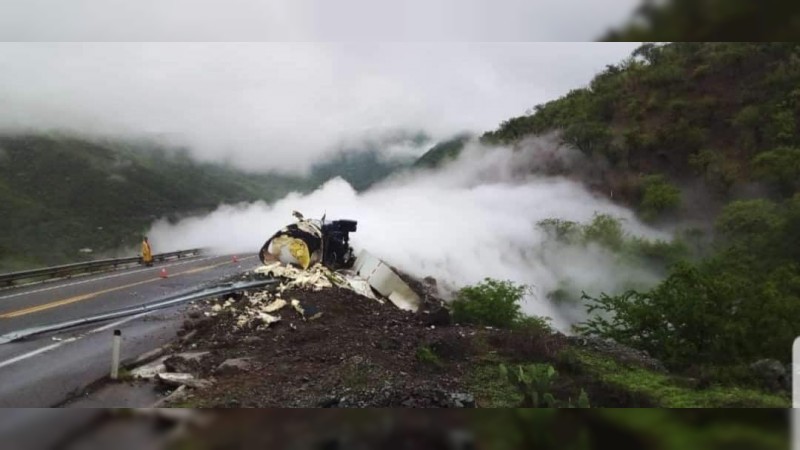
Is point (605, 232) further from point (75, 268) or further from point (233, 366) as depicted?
point (75, 268)

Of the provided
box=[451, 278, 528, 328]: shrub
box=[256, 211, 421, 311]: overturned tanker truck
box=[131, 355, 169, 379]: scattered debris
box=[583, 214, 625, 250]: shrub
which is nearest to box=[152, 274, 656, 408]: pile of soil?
box=[131, 355, 169, 379]: scattered debris

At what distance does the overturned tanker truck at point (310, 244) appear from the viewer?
10336 millimetres

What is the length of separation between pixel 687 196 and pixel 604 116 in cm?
419

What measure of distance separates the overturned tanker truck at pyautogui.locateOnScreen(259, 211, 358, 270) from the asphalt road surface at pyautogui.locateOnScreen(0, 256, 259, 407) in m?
1.81

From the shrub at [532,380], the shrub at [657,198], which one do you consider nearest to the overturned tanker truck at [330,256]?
the shrub at [532,380]

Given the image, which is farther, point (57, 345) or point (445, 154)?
point (445, 154)

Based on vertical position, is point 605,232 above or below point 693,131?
below

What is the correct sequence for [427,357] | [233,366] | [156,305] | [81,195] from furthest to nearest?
1. [81,195]
2. [156,305]
3. [427,357]
4. [233,366]

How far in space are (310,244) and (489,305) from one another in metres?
3.12

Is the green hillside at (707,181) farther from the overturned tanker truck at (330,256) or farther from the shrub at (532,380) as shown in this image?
the overturned tanker truck at (330,256)

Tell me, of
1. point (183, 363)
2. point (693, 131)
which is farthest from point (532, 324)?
point (693, 131)

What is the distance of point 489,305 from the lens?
31.2 feet

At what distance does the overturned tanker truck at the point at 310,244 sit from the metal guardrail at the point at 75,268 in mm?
5613

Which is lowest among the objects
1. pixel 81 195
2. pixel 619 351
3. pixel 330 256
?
pixel 619 351
